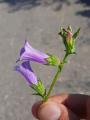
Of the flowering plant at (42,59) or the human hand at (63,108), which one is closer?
the flowering plant at (42,59)

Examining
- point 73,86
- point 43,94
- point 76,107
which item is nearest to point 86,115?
point 76,107

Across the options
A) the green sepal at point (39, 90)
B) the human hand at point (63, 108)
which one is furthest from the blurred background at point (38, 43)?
the green sepal at point (39, 90)

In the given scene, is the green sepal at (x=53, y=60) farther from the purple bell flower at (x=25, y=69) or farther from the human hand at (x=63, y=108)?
the human hand at (x=63, y=108)

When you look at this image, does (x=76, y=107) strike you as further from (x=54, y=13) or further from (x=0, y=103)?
(x=54, y=13)

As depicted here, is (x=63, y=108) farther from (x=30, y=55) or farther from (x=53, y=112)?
(x=30, y=55)

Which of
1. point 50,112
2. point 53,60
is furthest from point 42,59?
point 50,112

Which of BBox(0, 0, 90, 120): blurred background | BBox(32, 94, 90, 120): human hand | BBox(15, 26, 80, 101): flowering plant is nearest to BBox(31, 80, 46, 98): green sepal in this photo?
BBox(15, 26, 80, 101): flowering plant

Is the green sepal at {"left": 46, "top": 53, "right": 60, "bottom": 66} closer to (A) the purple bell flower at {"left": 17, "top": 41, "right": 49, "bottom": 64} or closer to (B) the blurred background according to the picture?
(A) the purple bell flower at {"left": 17, "top": 41, "right": 49, "bottom": 64}
